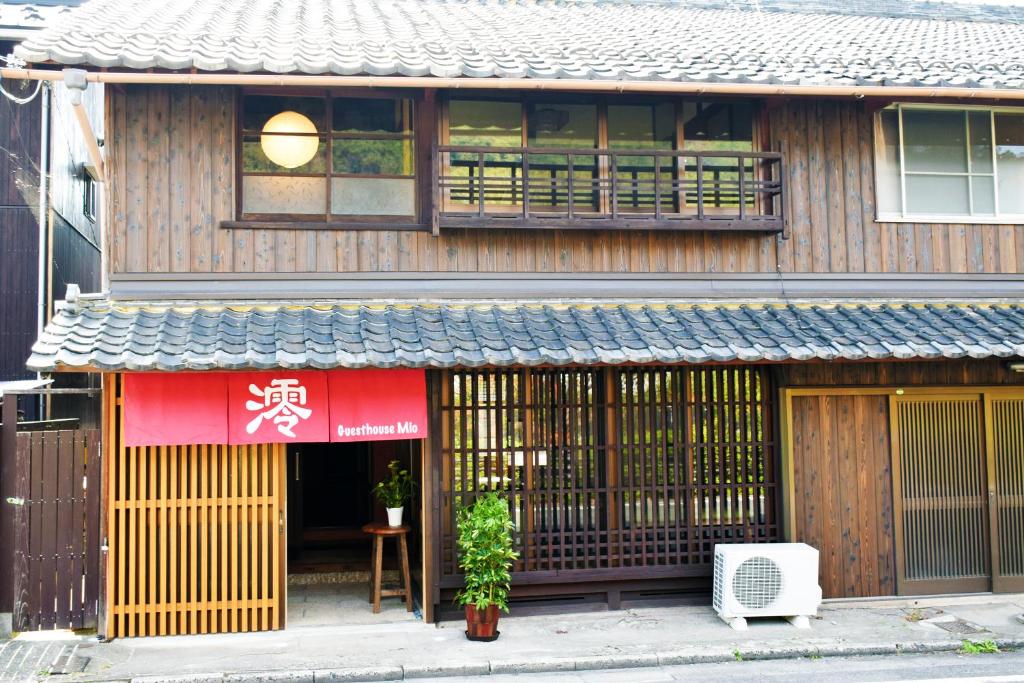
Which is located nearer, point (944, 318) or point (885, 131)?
point (944, 318)

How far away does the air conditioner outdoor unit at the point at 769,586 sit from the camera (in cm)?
989

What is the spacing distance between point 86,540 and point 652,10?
13287mm

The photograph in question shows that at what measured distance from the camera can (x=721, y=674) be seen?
8.50m

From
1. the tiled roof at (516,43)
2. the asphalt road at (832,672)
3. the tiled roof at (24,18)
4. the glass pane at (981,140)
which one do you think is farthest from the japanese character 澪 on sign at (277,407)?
the glass pane at (981,140)

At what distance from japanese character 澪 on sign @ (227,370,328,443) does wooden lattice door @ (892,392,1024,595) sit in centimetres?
736

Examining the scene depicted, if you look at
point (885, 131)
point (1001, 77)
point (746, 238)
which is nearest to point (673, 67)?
point (746, 238)

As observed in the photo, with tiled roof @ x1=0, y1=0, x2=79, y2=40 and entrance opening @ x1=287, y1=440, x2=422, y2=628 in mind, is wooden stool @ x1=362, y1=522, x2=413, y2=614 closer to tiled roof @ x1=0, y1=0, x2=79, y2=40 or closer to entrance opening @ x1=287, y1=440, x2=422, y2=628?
entrance opening @ x1=287, y1=440, x2=422, y2=628

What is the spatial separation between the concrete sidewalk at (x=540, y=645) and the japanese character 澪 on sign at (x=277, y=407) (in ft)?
7.45

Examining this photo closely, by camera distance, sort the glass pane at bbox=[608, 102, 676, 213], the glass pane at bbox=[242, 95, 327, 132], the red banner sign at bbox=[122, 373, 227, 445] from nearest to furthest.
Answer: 1. the red banner sign at bbox=[122, 373, 227, 445]
2. the glass pane at bbox=[242, 95, 327, 132]
3. the glass pane at bbox=[608, 102, 676, 213]

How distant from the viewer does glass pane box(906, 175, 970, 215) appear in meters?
11.8

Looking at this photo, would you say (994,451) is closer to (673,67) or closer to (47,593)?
(673,67)

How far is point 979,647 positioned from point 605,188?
673cm

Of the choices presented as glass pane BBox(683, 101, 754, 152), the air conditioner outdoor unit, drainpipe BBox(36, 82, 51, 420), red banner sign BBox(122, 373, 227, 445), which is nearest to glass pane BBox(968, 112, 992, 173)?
glass pane BBox(683, 101, 754, 152)

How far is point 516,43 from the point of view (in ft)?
38.3
